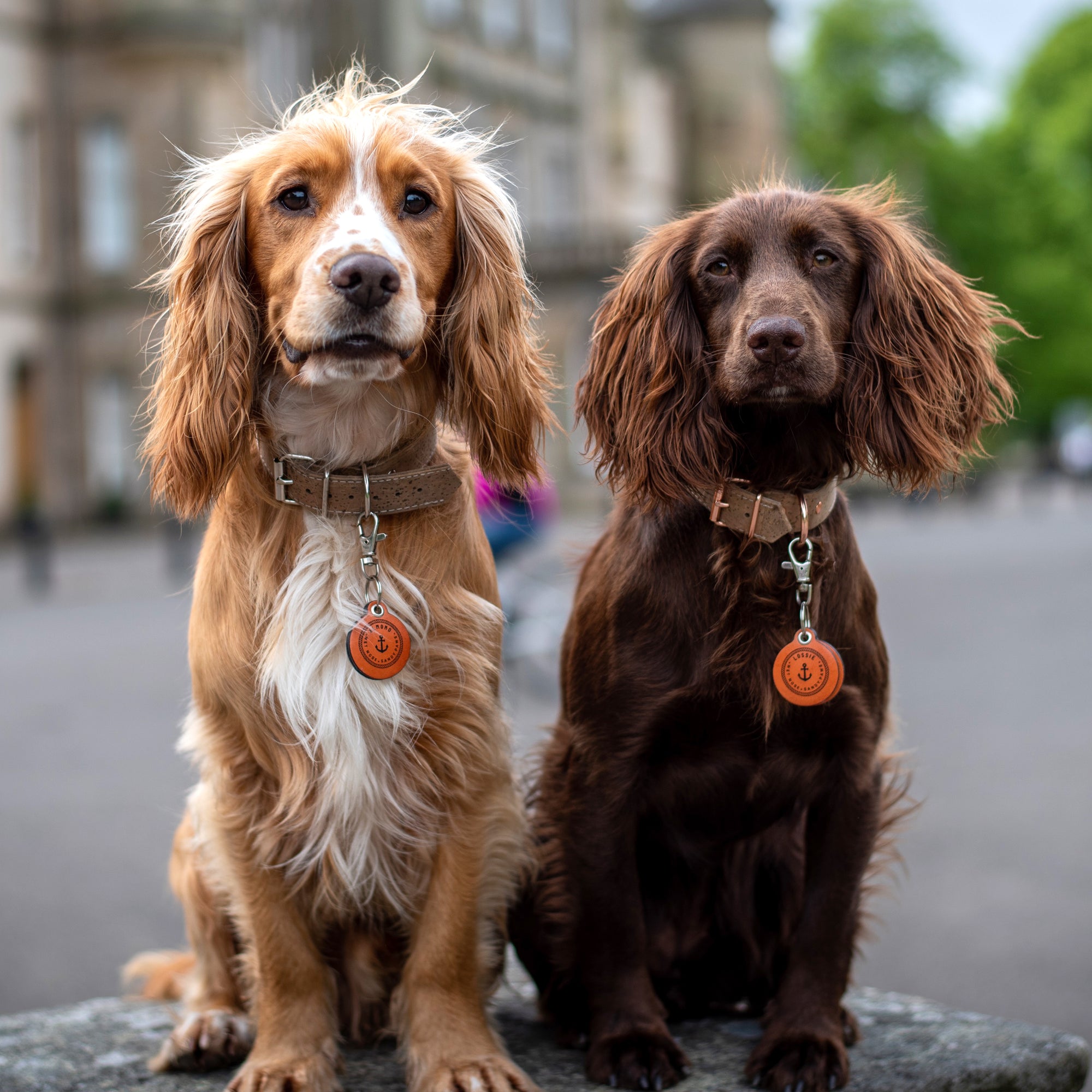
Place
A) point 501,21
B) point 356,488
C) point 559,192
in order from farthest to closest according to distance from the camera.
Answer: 1. point 559,192
2. point 501,21
3. point 356,488

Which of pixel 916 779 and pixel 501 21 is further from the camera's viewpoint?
pixel 501 21

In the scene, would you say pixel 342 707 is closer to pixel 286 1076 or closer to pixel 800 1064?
pixel 286 1076

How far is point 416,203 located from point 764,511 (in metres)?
0.94

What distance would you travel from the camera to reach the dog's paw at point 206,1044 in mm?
2932

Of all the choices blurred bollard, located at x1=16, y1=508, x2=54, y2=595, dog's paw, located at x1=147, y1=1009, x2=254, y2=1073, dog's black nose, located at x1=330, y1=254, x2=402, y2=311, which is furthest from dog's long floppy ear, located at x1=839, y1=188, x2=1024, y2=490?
blurred bollard, located at x1=16, y1=508, x2=54, y2=595

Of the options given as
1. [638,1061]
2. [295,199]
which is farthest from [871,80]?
[638,1061]

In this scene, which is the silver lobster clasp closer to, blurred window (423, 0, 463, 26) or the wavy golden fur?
the wavy golden fur

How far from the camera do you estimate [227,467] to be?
109 inches

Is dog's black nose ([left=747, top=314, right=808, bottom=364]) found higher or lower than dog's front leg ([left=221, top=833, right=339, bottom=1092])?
higher

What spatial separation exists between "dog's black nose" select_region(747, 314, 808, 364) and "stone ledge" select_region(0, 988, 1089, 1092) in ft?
4.55

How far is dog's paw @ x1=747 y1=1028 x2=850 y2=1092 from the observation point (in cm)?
265

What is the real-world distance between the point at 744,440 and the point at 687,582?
31 cm

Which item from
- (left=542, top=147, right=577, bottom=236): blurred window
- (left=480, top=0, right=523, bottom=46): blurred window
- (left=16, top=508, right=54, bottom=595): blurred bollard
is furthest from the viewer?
(left=542, top=147, right=577, bottom=236): blurred window

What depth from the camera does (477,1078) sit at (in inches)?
106
